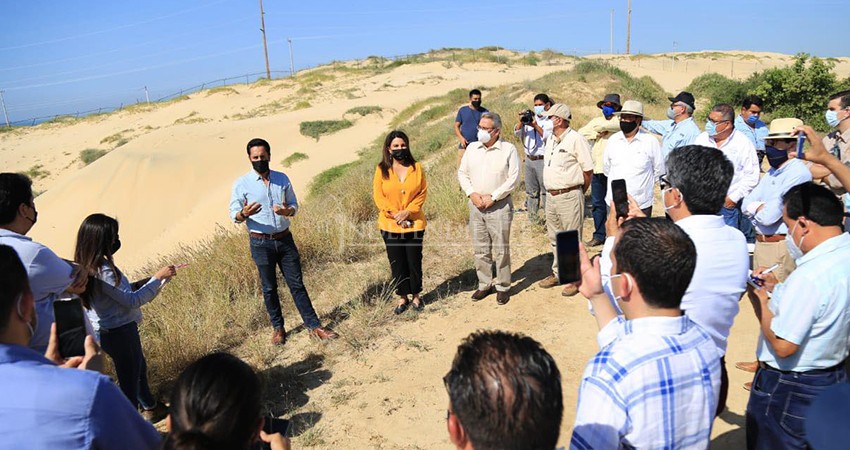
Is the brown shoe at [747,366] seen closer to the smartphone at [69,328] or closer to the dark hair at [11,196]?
the smartphone at [69,328]

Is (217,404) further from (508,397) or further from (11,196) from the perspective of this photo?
(11,196)

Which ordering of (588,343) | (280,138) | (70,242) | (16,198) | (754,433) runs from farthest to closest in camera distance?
1. (280,138)
2. (70,242)
3. (588,343)
4. (16,198)
5. (754,433)

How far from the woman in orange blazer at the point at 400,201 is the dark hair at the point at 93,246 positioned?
8.54 feet

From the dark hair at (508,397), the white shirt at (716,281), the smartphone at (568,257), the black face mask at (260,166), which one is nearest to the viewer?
the dark hair at (508,397)

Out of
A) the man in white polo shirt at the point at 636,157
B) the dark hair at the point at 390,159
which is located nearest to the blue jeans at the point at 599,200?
the man in white polo shirt at the point at 636,157

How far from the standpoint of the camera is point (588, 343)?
4.70 metres

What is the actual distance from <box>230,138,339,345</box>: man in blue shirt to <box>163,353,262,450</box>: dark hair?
335cm

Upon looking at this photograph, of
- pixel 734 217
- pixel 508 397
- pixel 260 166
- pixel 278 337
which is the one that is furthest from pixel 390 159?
pixel 508 397

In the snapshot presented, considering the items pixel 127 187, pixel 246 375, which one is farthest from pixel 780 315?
pixel 127 187

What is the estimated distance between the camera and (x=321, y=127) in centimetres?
2403

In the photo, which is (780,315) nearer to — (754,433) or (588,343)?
(754,433)

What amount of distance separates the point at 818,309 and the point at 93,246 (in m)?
3.94

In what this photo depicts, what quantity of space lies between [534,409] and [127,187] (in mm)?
21022

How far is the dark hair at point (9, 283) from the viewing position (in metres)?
1.55
